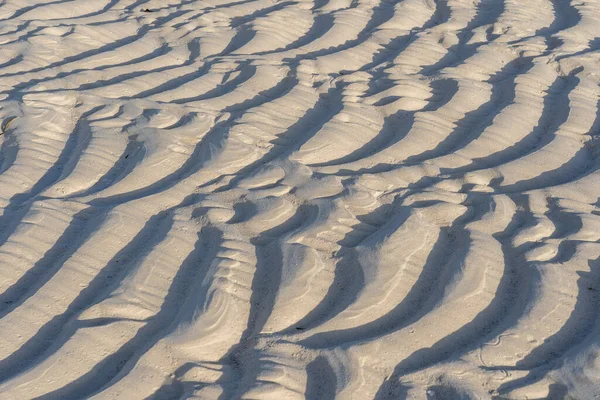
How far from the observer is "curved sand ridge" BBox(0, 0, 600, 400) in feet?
5.82

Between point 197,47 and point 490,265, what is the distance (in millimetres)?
2164

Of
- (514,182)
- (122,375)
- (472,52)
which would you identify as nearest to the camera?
(122,375)

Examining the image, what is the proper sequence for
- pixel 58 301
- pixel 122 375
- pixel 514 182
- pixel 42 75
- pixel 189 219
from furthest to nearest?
pixel 42 75 < pixel 514 182 < pixel 189 219 < pixel 58 301 < pixel 122 375

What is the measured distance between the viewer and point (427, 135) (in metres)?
2.88

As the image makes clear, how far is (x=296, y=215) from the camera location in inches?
92.0

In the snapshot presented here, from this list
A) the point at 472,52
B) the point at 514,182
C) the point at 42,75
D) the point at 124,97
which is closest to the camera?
the point at 514,182

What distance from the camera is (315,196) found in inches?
95.3

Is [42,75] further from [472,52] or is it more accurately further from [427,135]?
[472,52]

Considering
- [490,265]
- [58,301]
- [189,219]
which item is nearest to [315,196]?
[189,219]

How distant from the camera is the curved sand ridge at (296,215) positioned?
5.82 ft

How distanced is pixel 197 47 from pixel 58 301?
2.10 meters

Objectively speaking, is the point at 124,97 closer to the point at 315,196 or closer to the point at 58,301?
the point at 315,196

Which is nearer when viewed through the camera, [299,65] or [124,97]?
[124,97]

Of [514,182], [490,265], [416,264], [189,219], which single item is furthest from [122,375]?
[514,182]
